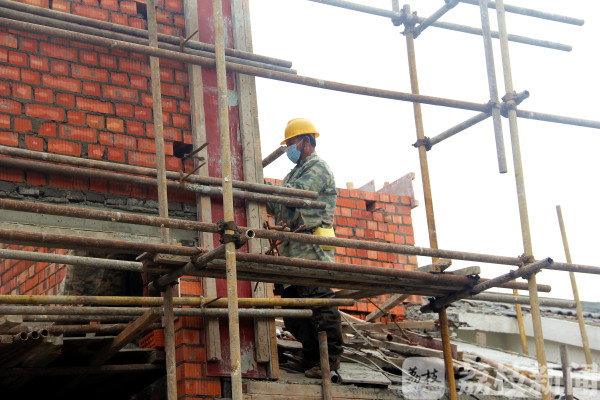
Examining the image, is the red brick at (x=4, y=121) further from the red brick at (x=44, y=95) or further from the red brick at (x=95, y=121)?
the red brick at (x=95, y=121)

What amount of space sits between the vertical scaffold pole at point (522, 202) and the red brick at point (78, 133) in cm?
311

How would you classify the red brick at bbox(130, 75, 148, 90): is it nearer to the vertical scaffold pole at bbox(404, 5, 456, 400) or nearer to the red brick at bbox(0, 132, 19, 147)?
the red brick at bbox(0, 132, 19, 147)

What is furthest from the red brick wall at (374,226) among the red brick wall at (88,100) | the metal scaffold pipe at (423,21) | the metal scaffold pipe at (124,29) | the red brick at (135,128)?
the red brick at (135,128)

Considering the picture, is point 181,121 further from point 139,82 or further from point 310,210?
point 310,210

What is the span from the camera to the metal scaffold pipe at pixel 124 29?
19.7 feet

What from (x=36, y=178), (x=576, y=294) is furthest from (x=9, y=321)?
(x=576, y=294)

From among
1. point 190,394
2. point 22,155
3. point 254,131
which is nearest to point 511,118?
point 254,131

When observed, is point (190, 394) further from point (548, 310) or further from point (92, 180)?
point (548, 310)

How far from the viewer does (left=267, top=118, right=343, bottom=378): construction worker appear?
258 inches

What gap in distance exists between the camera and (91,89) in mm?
6453

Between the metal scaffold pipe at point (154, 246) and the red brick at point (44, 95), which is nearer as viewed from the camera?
the metal scaffold pipe at point (154, 246)

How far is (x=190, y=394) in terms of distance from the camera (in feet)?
19.7

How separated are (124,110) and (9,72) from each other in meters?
0.88

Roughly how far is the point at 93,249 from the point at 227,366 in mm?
1847
